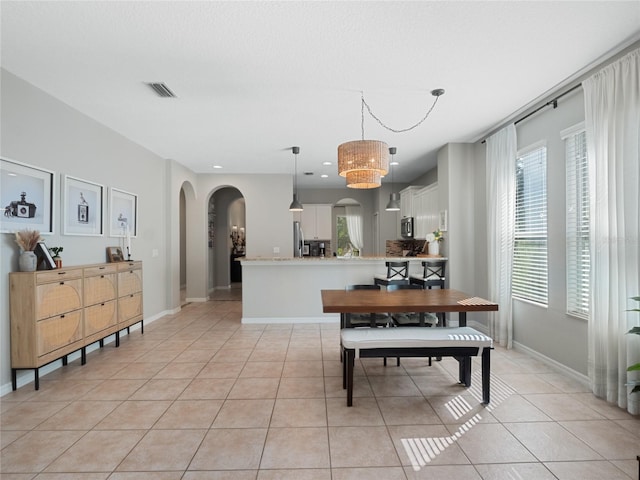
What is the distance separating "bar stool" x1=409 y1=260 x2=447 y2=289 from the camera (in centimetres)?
466

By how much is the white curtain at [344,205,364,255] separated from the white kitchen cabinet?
268cm

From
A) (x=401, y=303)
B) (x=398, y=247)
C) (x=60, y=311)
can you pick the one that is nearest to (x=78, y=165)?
(x=60, y=311)

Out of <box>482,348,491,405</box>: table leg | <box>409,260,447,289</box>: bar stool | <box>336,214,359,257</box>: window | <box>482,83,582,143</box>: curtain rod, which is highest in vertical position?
<box>482,83,582,143</box>: curtain rod

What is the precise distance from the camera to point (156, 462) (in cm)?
194

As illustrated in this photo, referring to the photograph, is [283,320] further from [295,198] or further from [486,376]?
[486,376]

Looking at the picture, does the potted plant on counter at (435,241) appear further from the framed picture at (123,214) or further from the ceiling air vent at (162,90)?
the framed picture at (123,214)

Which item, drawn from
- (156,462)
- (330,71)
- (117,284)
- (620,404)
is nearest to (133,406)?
(156,462)

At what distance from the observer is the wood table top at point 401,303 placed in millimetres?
2658

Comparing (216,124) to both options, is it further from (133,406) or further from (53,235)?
(133,406)

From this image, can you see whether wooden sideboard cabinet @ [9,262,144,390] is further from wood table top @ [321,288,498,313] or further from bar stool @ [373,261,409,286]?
bar stool @ [373,261,409,286]

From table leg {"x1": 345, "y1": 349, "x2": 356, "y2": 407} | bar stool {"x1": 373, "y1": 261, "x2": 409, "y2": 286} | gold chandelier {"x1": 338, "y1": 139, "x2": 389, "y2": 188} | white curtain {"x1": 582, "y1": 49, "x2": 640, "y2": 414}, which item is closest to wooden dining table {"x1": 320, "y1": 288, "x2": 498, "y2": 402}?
table leg {"x1": 345, "y1": 349, "x2": 356, "y2": 407}

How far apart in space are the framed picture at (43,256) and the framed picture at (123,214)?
1.28 metres

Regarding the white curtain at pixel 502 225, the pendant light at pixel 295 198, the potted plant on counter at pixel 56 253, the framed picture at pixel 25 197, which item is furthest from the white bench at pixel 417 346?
the pendant light at pixel 295 198

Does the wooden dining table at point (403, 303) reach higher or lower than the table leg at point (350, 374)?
higher
